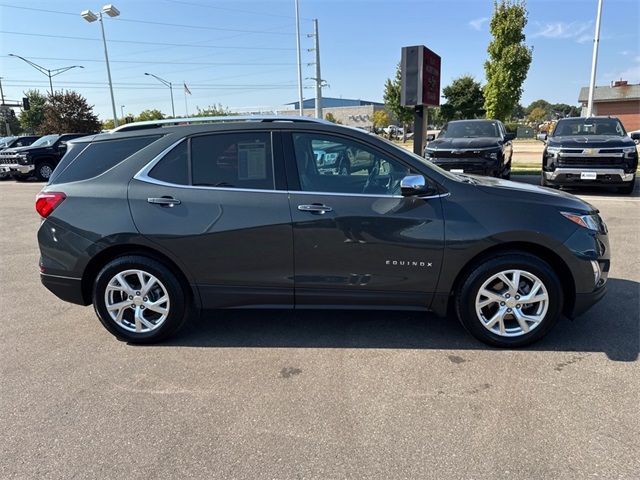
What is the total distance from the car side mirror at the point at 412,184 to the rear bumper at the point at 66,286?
2726mm

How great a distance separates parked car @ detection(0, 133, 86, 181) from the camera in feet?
59.4

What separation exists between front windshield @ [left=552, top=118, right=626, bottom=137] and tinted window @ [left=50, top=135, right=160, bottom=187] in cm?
1087

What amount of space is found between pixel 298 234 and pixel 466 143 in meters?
8.73

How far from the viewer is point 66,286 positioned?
379 centimetres

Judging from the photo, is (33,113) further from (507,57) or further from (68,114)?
(507,57)

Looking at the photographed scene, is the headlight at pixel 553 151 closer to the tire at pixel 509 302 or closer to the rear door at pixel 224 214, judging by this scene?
the tire at pixel 509 302

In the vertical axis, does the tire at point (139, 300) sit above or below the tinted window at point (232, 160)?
below

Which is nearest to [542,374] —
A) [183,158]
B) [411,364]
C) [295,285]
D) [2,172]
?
[411,364]

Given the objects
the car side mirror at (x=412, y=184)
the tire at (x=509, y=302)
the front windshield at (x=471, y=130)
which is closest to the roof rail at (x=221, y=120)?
the car side mirror at (x=412, y=184)

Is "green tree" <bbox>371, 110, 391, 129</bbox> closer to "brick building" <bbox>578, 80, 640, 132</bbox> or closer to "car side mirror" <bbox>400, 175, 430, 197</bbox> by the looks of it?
"brick building" <bbox>578, 80, 640, 132</bbox>

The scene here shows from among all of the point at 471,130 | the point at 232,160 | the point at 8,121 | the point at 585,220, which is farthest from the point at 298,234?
the point at 8,121

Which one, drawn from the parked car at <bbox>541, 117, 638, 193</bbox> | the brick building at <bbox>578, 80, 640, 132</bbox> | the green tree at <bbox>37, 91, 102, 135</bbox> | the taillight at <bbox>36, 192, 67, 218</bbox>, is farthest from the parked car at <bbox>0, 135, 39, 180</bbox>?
the brick building at <bbox>578, 80, 640, 132</bbox>

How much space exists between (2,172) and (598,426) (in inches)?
869

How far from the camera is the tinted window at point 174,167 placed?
12.0 ft
